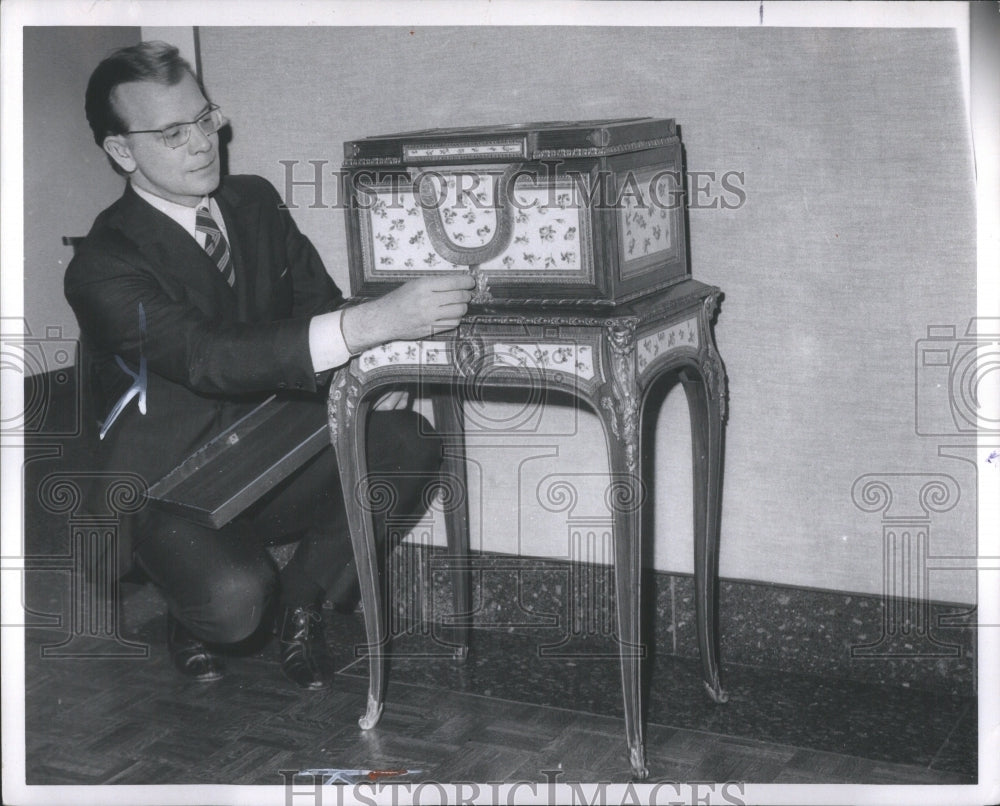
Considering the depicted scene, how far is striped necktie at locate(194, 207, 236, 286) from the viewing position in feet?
9.65

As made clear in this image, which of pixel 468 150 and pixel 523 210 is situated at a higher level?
pixel 468 150

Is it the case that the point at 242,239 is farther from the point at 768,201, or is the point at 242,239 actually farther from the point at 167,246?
the point at 768,201

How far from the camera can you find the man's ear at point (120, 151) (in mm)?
2904

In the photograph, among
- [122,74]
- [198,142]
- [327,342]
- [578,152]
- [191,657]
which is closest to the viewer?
[578,152]

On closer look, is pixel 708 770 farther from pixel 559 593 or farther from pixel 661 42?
pixel 661 42

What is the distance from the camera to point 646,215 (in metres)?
2.54

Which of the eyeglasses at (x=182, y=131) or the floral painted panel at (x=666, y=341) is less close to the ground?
the eyeglasses at (x=182, y=131)

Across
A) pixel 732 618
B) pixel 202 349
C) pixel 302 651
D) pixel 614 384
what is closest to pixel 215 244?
pixel 202 349

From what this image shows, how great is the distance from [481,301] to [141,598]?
1547 mm

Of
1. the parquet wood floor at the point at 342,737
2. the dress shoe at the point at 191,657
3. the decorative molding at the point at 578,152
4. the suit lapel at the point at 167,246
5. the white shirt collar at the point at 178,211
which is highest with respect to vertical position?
the decorative molding at the point at 578,152

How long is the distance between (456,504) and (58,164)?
4.13 feet

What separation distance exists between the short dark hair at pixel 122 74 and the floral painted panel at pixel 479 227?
687 millimetres

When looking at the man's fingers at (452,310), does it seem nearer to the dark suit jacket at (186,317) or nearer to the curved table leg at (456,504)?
the dark suit jacket at (186,317)

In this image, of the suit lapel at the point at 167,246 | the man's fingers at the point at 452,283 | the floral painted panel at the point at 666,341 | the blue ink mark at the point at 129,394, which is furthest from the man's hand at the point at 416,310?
the blue ink mark at the point at 129,394
